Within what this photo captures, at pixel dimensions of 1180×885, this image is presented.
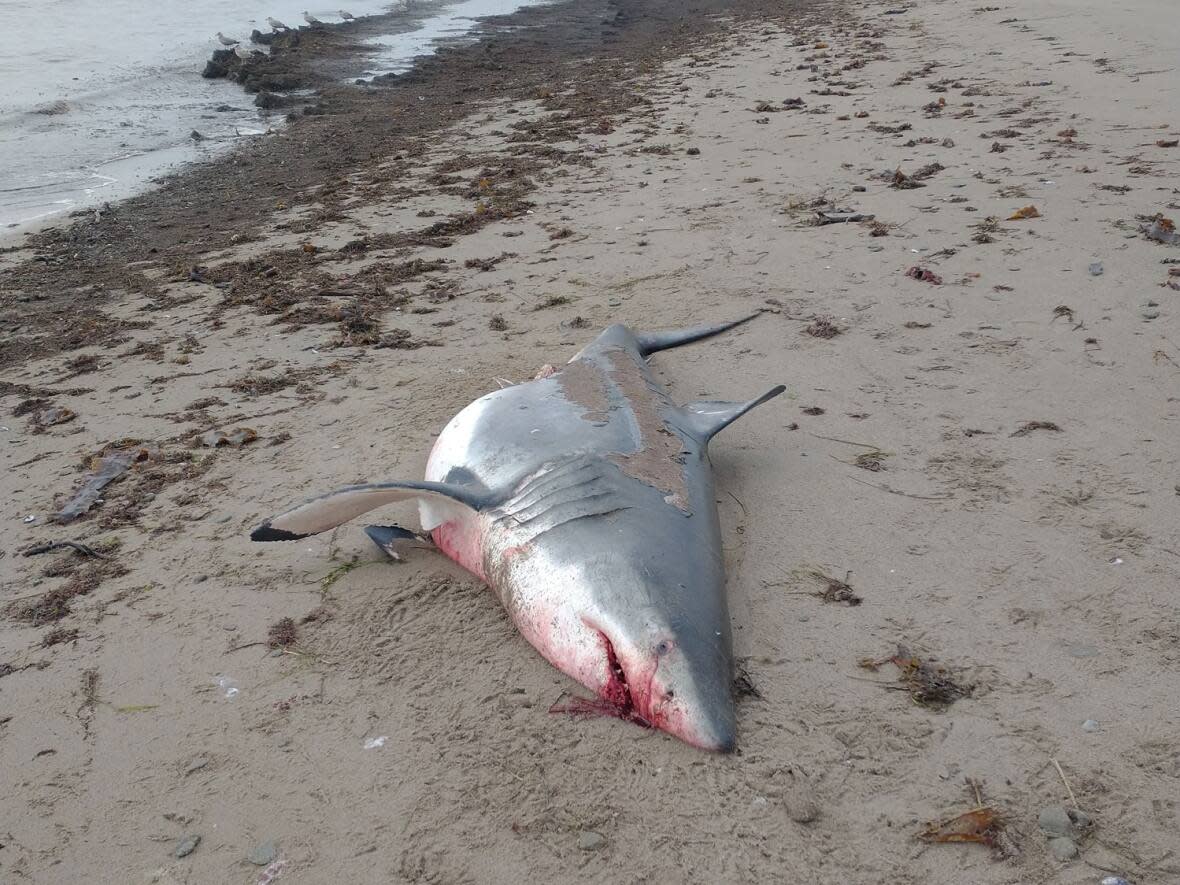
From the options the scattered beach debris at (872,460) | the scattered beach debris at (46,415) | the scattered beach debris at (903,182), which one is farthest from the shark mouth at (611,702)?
the scattered beach debris at (903,182)

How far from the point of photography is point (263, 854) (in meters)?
2.50

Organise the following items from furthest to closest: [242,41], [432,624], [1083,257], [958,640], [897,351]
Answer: [242,41] → [1083,257] → [897,351] → [432,624] → [958,640]

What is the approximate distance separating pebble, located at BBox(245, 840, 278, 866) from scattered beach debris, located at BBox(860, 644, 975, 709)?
185cm

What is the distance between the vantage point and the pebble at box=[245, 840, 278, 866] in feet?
8.15

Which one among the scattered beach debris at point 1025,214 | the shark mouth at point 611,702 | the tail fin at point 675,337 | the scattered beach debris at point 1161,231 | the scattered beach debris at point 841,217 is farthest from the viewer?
the scattered beach debris at point 841,217

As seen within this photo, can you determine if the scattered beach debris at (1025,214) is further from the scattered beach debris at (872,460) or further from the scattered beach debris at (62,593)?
the scattered beach debris at (62,593)

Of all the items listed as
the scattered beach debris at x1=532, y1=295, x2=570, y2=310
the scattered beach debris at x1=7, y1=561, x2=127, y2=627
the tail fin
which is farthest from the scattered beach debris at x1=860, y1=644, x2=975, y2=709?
the scattered beach debris at x1=532, y1=295, x2=570, y2=310

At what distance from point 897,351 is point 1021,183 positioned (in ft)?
10.2

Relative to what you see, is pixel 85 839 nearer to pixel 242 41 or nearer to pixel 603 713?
pixel 603 713

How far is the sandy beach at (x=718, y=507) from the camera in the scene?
2.55 metres

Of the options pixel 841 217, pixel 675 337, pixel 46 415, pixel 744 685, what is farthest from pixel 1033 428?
pixel 46 415

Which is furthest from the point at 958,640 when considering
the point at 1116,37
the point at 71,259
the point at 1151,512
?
the point at 1116,37

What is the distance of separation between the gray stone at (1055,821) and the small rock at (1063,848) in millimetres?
22

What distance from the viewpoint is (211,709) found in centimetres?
302
